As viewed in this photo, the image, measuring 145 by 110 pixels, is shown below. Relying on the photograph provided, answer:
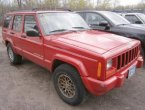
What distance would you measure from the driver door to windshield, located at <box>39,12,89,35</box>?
23 centimetres

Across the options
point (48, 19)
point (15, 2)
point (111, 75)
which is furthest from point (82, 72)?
point (15, 2)

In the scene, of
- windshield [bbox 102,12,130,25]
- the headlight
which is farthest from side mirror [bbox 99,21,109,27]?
the headlight

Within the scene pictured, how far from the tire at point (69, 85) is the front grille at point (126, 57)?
2.53 feet

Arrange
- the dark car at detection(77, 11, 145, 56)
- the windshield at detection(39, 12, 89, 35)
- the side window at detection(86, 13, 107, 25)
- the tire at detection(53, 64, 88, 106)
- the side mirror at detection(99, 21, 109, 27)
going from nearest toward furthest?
the tire at detection(53, 64, 88, 106) < the windshield at detection(39, 12, 89, 35) < the dark car at detection(77, 11, 145, 56) < the side mirror at detection(99, 21, 109, 27) < the side window at detection(86, 13, 107, 25)

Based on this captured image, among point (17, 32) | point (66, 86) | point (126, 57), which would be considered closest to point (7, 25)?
point (17, 32)

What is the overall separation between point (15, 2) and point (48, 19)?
21.1 metres

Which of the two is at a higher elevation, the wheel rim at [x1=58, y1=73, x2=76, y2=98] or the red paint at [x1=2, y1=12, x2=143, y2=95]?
the red paint at [x1=2, y1=12, x2=143, y2=95]

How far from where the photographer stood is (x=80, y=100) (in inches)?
134

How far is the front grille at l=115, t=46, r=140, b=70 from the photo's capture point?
3.23 m

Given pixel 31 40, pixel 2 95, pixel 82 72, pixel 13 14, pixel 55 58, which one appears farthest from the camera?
pixel 13 14

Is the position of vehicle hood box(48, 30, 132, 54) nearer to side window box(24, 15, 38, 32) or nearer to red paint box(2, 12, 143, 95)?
red paint box(2, 12, 143, 95)

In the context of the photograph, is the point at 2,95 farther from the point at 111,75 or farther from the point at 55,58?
the point at 111,75

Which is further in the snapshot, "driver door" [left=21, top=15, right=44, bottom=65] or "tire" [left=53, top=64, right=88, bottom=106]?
"driver door" [left=21, top=15, right=44, bottom=65]

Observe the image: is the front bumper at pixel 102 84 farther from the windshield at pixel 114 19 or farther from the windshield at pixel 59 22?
the windshield at pixel 114 19
